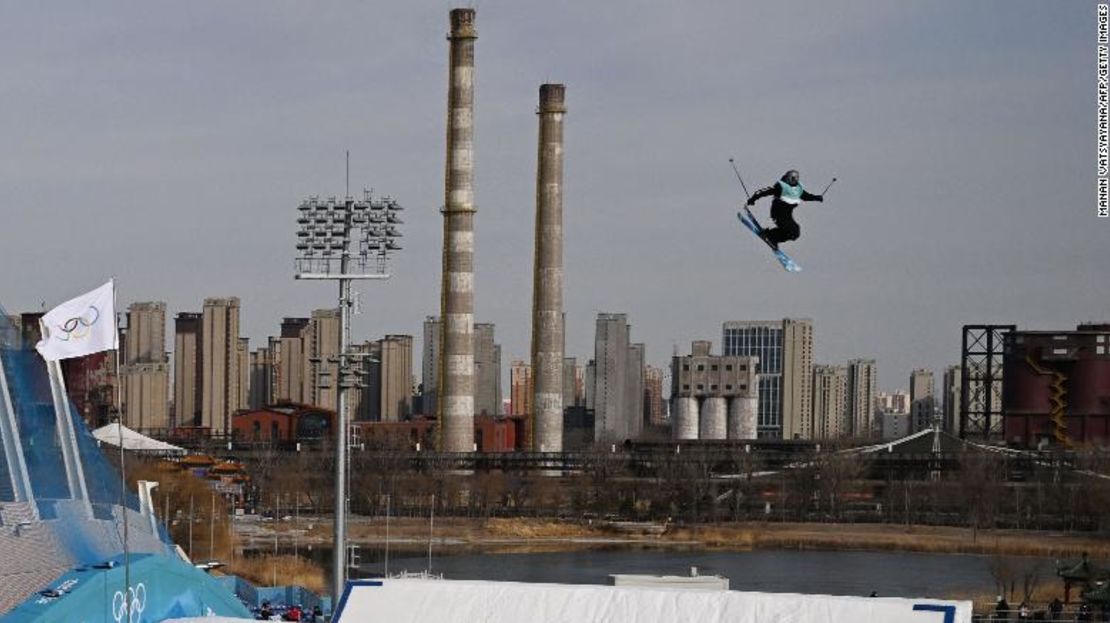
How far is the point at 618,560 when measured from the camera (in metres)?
75.0

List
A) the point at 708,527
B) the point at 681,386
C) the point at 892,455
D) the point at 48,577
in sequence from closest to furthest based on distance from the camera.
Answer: the point at 48,577, the point at 708,527, the point at 892,455, the point at 681,386

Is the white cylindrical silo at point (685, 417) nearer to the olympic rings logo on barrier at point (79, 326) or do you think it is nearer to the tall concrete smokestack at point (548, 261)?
the tall concrete smokestack at point (548, 261)

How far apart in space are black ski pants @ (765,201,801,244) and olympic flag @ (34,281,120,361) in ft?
34.8

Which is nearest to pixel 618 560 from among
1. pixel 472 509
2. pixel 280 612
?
pixel 472 509

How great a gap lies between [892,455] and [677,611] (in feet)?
268

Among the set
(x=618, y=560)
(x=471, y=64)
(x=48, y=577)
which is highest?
(x=471, y=64)

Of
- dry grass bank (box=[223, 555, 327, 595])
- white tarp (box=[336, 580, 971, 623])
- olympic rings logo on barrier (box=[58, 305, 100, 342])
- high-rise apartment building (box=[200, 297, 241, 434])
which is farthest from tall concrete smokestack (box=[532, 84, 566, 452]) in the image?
white tarp (box=[336, 580, 971, 623])

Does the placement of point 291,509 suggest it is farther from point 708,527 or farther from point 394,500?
point 708,527

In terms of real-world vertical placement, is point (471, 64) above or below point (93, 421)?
above

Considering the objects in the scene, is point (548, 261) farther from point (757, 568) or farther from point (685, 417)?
point (685, 417)

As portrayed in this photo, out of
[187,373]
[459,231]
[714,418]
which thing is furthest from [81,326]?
[187,373]

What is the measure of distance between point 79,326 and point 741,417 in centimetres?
13151

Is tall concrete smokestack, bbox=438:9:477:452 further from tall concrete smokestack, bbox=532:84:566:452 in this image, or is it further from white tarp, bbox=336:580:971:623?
white tarp, bbox=336:580:971:623

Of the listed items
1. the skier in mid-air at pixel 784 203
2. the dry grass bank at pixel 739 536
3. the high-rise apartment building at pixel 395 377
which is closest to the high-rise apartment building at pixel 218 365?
the high-rise apartment building at pixel 395 377
